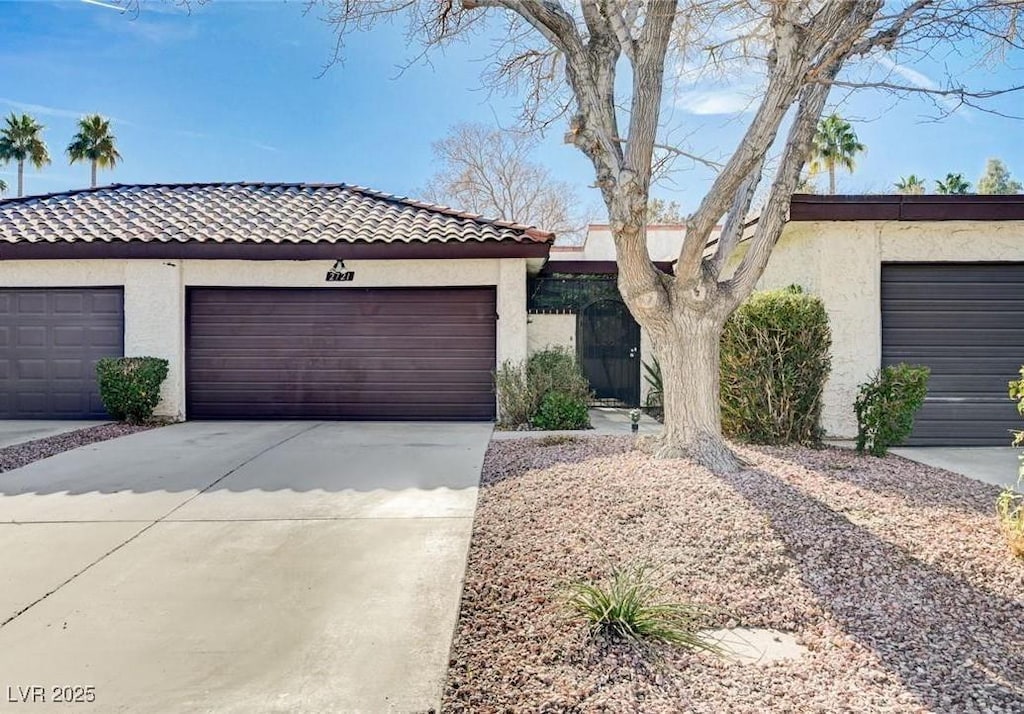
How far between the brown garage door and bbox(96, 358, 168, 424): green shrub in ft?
2.52

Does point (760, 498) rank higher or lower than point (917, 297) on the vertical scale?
lower

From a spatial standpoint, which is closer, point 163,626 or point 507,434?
point 163,626

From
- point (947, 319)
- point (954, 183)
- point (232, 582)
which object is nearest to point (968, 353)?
point (947, 319)

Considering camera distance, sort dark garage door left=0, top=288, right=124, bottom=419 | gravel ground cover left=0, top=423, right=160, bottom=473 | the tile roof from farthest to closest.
Result: dark garage door left=0, top=288, right=124, bottom=419 → the tile roof → gravel ground cover left=0, top=423, right=160, bottom=473

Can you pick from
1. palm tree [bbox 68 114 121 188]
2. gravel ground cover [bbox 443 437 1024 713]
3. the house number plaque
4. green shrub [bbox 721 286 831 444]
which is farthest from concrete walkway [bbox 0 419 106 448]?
palm tree [bbox 68 114 121 188]

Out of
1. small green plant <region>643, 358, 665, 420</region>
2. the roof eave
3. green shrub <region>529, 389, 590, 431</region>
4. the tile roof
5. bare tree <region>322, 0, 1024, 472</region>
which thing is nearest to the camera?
bare tree <region>322, 0, 1024, 472</region>

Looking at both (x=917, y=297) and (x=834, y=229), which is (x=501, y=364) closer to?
(x=834, y=229)

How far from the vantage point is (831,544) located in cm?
373

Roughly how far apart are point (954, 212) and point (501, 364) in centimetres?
670

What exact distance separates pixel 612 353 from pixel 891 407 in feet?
20.2

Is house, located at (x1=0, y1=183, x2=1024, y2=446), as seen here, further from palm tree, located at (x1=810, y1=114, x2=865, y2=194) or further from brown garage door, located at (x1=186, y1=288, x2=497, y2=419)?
palm tree, located at (x1=810, y1=114, x2=865, y2=194)

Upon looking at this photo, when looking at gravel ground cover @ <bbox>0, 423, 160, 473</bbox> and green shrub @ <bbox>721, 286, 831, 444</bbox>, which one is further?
gravel ground cover @ <bbox>0, 423, 160, 473</bbox>

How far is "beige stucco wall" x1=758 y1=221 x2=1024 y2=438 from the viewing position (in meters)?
8.09

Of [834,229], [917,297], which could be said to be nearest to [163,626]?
[834,229]
